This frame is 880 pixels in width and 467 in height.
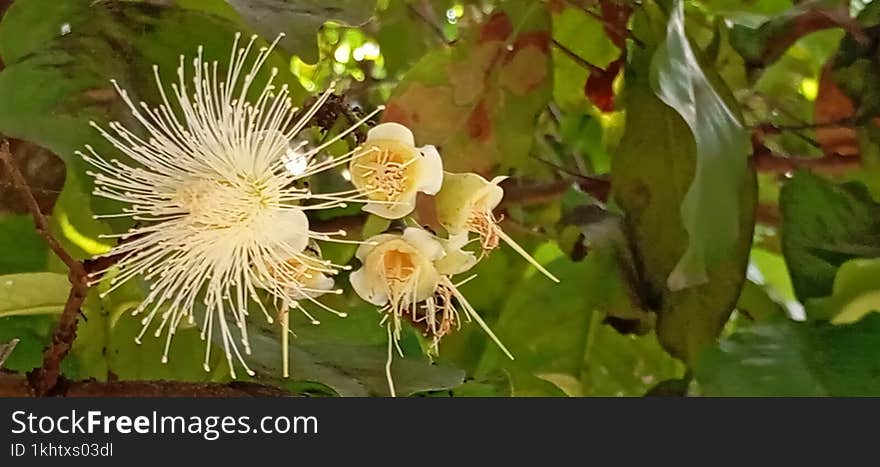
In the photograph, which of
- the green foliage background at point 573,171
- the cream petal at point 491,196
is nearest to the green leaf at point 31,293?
the green foliage background at point 573,171

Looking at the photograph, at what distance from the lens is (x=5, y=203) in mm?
466

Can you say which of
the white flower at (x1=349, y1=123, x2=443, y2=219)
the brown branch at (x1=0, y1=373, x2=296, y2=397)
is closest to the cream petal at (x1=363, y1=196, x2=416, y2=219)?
the white flower at (x1=349, y1=123, x2=443, y2=219)

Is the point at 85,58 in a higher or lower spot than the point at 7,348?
higher

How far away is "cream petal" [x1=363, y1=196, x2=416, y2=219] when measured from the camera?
0.43m

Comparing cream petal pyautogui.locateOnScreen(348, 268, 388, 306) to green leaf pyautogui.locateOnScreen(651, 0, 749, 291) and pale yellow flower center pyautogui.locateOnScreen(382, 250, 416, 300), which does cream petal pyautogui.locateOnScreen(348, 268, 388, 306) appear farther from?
green leaf pyautogui.locateOnScreen(651, 0, 749, 291)

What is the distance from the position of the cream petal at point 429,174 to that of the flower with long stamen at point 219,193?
4 cm

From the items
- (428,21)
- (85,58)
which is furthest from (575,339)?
(85,58)

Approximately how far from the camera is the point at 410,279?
0.44 meters

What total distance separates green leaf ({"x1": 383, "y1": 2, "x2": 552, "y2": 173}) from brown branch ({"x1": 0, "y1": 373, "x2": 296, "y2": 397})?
0.50 feet

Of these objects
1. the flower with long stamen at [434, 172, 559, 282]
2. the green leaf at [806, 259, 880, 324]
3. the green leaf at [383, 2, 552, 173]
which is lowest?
the green leaf at [806, 259, 880, 324]

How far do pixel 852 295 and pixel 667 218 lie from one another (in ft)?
0.36

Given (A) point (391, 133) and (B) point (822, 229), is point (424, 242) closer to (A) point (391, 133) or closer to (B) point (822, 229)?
(A) point (391, 133)

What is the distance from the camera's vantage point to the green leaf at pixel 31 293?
1.49 ft

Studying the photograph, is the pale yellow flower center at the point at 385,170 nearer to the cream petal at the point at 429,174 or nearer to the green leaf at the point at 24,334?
the cream petal at the point at 429,174
